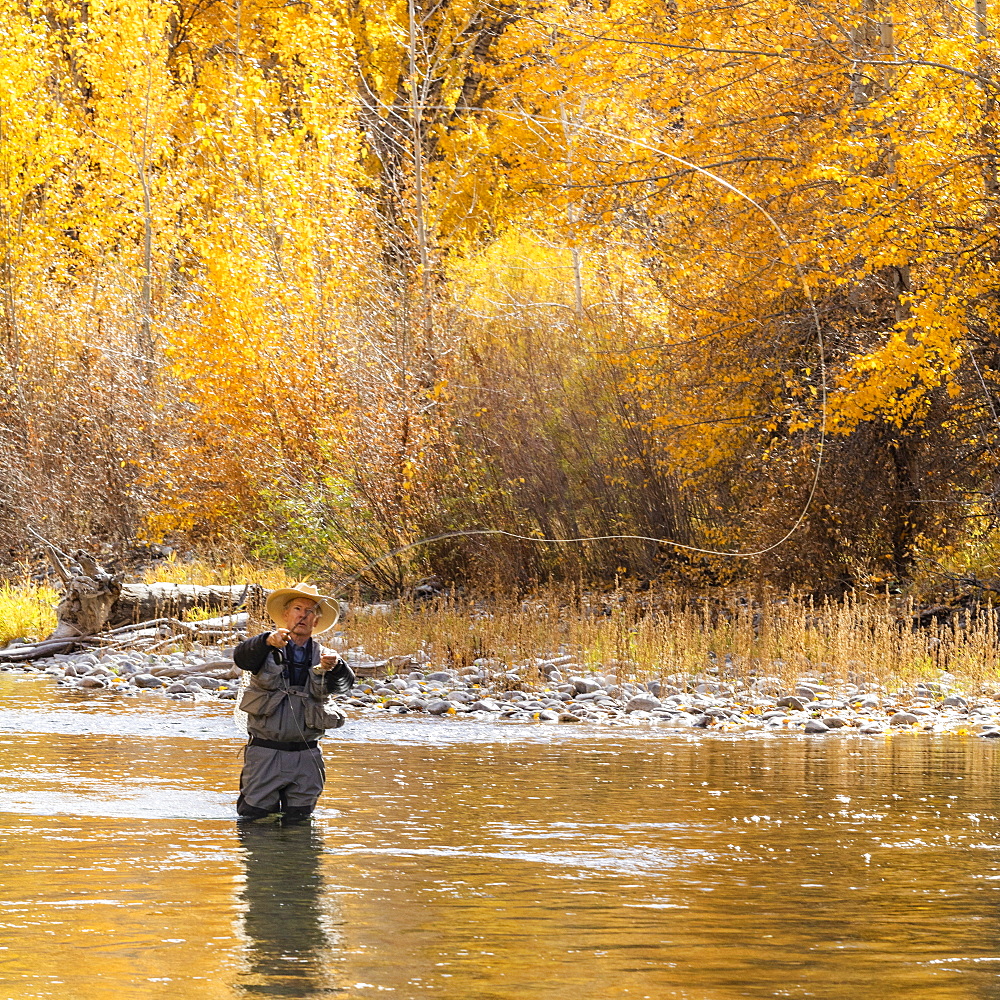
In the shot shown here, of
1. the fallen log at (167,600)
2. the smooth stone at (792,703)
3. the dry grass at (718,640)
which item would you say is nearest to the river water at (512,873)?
the smooth stone at (792,703)

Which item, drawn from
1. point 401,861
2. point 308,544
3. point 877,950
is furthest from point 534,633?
point 877,950

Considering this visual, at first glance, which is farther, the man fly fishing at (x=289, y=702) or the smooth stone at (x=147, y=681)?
the smooth stone at (x=147, y=681)

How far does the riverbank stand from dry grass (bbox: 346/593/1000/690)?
6.1 inches

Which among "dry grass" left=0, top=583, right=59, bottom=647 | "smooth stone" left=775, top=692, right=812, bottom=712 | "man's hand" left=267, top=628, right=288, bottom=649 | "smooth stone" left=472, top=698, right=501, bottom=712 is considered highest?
"man's hand" left=267, top=628, right=288, bottom=649

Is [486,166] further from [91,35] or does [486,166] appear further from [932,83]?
[932,83]

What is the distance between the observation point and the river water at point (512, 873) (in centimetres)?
534

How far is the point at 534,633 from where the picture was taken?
49.7ft

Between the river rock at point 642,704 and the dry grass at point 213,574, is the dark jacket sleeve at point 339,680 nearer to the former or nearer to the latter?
the river rock at point 642,704

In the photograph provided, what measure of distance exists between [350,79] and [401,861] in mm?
18176

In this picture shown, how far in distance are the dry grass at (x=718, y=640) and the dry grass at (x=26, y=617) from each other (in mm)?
3790

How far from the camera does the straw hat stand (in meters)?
7.69

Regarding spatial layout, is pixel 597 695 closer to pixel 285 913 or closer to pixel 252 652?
pixel 252 652

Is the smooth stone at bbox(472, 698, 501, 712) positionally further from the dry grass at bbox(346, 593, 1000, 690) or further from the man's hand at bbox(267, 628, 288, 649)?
the man's hand at bbox(267, 628, 288, 649)

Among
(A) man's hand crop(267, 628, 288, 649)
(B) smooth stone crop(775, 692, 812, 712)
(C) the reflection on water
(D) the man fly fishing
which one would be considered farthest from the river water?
(B) smooth stone crop(775, 692, 812, 712)
